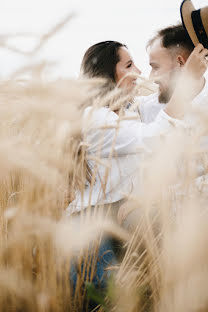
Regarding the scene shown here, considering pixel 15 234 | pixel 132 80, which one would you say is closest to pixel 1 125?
pixel 15 234

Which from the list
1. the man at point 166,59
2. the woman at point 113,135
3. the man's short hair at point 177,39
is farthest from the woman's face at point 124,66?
the man's short hair at point 177,39

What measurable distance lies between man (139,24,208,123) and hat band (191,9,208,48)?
362 mm

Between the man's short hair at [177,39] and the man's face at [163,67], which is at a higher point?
the man's short hair at [177,39]

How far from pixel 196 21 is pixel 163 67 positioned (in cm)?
43

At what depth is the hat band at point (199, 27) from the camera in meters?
1.13

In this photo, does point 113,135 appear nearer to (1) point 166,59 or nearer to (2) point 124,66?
(2) point 124,66

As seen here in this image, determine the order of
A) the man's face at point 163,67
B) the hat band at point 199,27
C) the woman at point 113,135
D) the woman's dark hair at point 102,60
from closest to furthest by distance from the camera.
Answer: the woman at point 113,135
the hat band at point 199,27
the woman's dark hair at point 102,60
the man's face at point 163,67

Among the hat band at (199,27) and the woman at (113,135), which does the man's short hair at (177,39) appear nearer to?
the woman at (113,135)

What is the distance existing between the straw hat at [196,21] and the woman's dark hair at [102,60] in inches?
14.9

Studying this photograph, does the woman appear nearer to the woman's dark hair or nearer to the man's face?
the woman's dark hair

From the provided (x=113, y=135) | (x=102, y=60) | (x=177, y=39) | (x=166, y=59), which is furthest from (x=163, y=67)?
(x=113, y=135)

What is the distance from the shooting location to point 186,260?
1.30ft

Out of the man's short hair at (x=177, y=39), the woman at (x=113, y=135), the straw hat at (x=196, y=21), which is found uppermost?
the straw hat at (x=196, y=21)

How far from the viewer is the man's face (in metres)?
1.54
